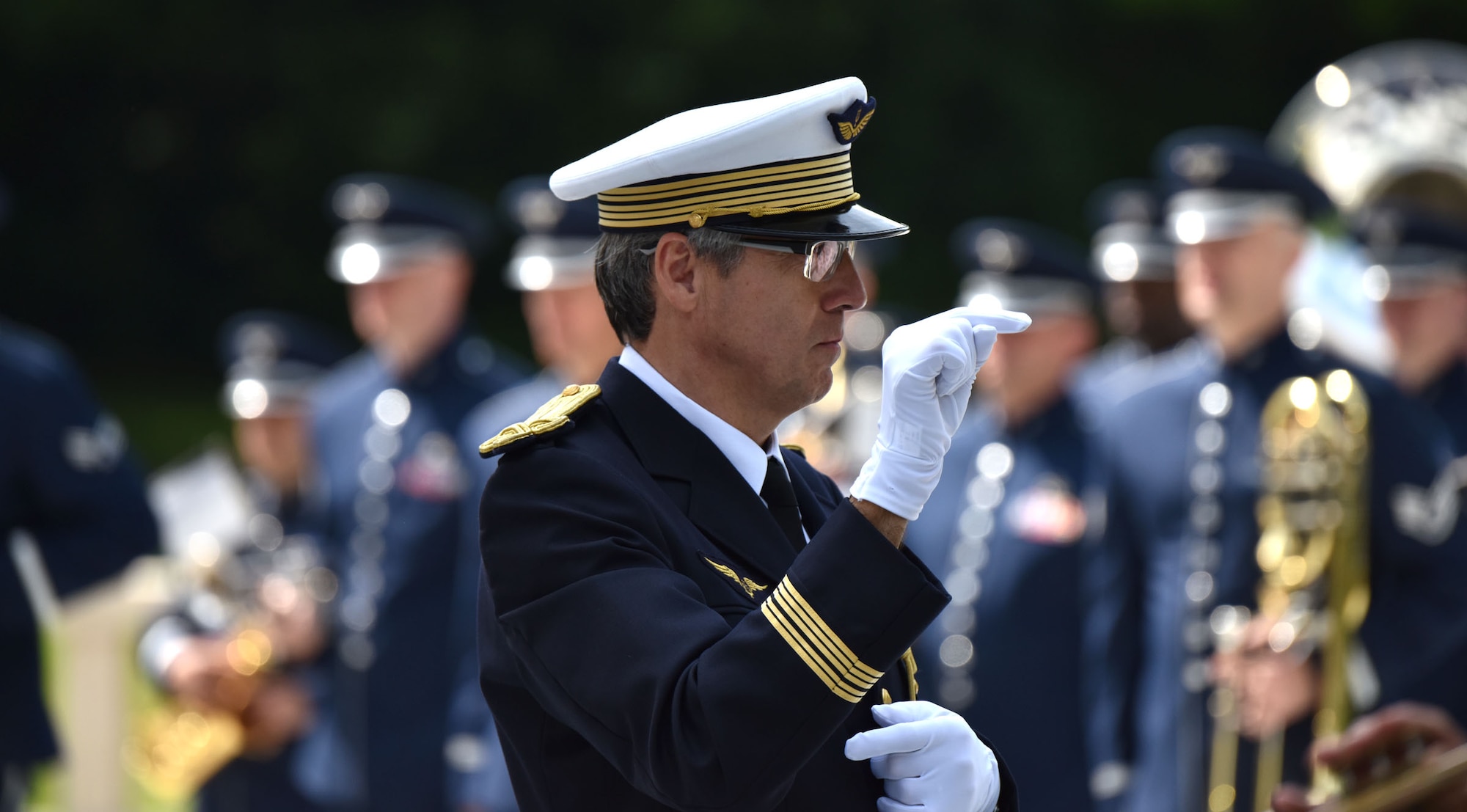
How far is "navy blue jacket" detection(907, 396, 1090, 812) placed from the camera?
6.18 metres

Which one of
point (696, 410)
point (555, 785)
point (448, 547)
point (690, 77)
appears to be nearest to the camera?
point (555, 785)

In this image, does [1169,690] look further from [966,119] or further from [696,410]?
[966,119]

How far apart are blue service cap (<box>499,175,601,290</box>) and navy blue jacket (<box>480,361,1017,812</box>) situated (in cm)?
368

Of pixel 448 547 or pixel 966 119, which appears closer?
pixel 448 547

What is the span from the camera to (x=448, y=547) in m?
6.46

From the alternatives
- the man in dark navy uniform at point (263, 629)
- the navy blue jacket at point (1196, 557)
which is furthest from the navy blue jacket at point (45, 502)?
the navy blue jacket at point (1196, 557)

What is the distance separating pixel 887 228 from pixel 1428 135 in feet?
26.2

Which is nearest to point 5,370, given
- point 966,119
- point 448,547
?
point 448,547

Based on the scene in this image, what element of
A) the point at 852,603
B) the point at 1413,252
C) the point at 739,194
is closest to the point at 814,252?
the point at 739,194

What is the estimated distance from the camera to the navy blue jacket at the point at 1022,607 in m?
6.18

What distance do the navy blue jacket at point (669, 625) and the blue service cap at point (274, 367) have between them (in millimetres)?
5693

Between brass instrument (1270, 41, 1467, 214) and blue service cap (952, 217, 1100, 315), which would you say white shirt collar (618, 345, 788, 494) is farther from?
brass instrument (1270, 41, 1467, 214)

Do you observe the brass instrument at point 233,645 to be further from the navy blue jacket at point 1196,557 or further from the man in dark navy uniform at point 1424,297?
the man in dark navy uniform at point 1424,297

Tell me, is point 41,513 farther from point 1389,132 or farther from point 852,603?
point 1389,132
